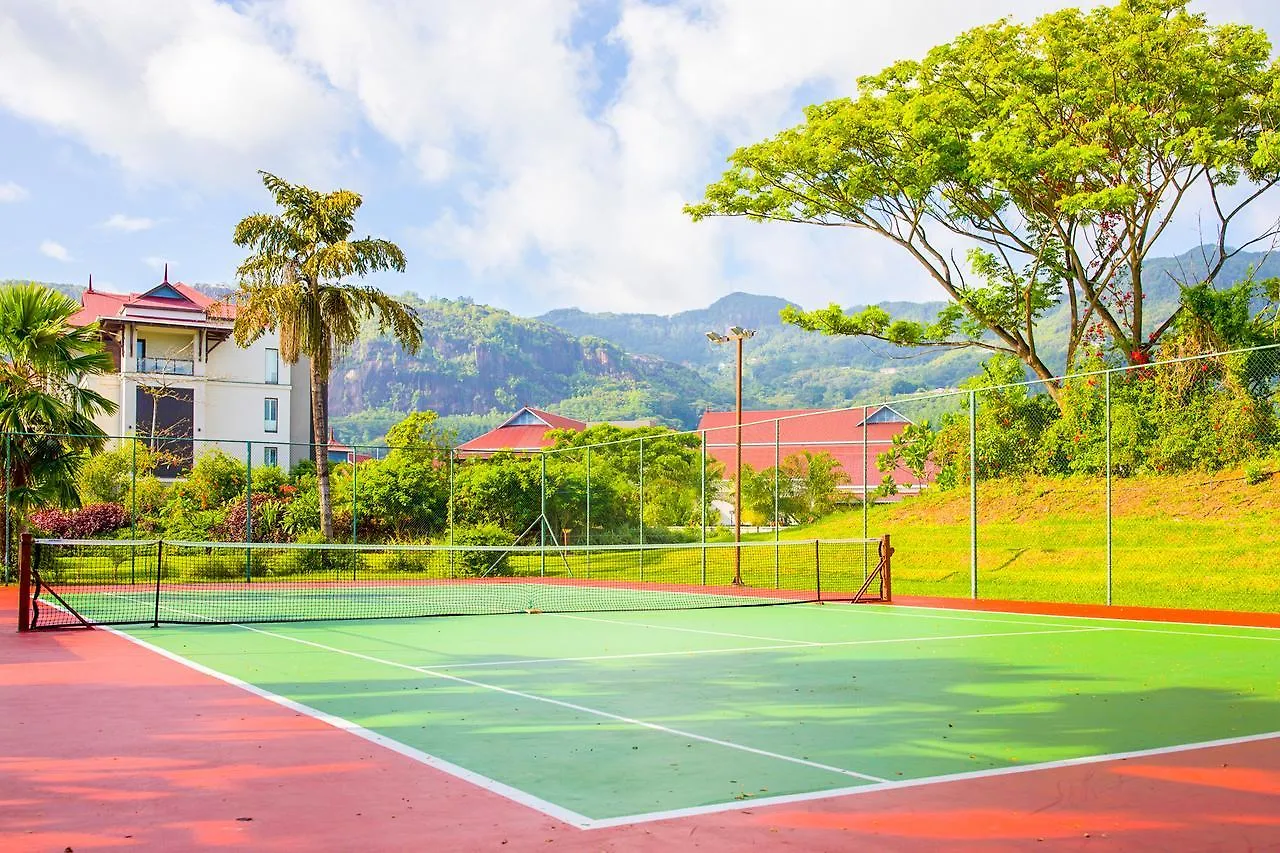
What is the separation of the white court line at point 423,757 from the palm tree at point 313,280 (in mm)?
16908

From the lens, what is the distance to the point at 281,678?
9031 millimetres

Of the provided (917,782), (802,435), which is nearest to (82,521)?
(917,782)

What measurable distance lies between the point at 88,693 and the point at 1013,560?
1626 cm

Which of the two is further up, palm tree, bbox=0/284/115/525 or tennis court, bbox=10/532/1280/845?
palm tree, bbox=0/284/115/525

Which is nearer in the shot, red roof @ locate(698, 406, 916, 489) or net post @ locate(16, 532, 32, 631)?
net post @ locate(16, 532, 32, 631)

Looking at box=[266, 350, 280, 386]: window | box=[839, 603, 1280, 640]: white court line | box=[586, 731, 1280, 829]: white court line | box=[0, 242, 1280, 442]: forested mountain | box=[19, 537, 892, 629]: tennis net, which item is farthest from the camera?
box=[0, 242, 1280, 442]: forested mountain

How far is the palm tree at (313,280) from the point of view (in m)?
25.5

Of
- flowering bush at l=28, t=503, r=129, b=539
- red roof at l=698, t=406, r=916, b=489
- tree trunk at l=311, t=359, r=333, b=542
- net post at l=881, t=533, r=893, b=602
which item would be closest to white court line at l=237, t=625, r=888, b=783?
net post at l=881, t=533, r=893, b=602

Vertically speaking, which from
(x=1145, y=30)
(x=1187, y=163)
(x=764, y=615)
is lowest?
(x=764, y=615)

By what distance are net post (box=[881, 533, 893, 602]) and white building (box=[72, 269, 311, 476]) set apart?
31.9 m

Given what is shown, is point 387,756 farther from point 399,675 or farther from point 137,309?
point 137,309

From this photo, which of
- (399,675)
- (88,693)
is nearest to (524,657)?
(399,675)

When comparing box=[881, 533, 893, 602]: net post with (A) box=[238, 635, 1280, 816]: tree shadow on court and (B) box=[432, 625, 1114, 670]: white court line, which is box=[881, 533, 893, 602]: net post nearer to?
(B) box=[432, 625, 1114, 670]: white court line

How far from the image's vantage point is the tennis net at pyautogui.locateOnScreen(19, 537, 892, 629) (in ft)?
52.6
